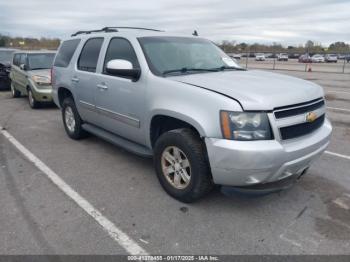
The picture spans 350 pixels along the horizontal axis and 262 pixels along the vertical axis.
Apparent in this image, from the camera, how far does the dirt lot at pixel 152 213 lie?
2881mm

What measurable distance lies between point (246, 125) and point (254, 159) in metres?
0.32

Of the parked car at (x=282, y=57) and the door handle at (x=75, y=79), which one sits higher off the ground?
the parked car at (x=282, y=57)

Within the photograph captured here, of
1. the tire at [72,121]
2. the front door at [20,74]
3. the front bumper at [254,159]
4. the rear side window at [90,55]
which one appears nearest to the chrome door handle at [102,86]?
the rear side window at [90,55]

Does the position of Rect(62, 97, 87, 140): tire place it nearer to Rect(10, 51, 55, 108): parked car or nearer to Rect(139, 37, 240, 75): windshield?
Rect(139, 37, 240, 75): windshield

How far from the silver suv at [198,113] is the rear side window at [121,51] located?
0.05 feet

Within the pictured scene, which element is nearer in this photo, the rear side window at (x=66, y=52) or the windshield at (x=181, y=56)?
the windshield at (x=181, y=56)

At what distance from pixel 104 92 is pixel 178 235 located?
241 cm

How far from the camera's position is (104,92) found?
4578 mm

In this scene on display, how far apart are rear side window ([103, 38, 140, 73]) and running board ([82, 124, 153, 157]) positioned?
105 cm

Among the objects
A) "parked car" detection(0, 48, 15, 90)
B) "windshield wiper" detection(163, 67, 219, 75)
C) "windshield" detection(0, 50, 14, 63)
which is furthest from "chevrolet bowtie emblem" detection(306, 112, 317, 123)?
"windshield" detection(0, 50, 14, 63)

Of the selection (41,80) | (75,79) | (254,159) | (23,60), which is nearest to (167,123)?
(254,159)

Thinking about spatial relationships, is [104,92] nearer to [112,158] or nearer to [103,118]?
[103,118]

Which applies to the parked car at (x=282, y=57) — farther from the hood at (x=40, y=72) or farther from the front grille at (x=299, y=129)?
the front grille at (x=299, y=129)

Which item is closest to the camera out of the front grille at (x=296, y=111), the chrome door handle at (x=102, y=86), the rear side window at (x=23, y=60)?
the front grille at (x=296, y=111)
